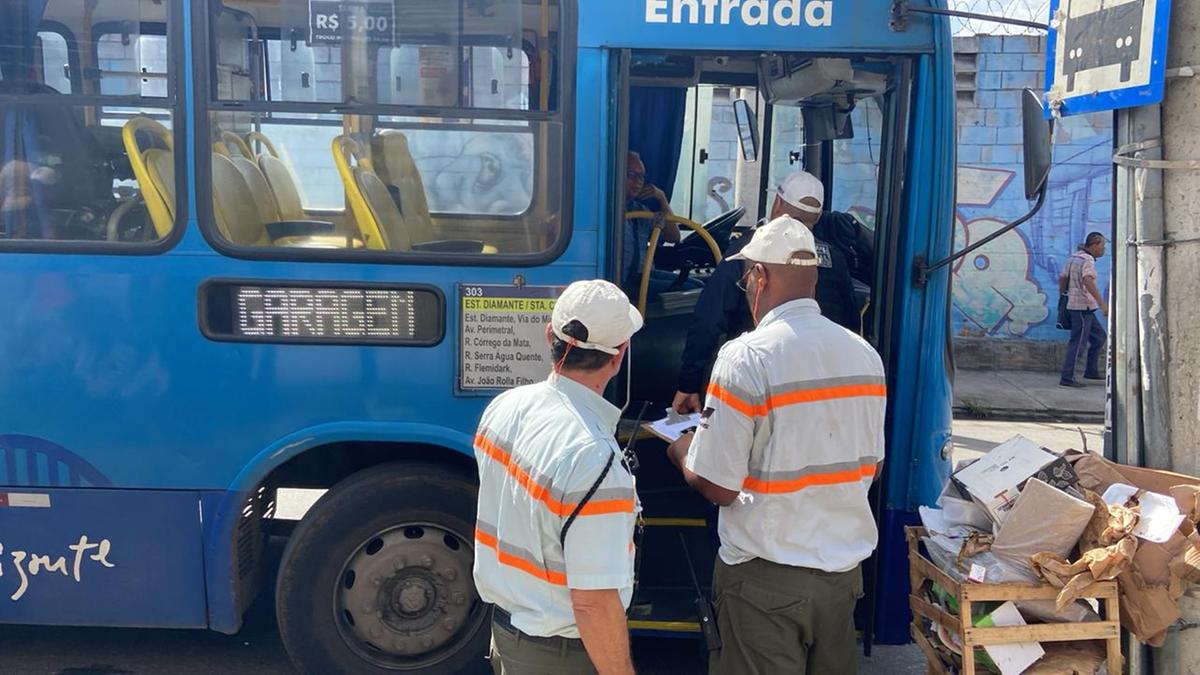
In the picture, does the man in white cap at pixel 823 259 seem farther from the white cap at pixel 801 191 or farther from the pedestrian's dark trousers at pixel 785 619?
the pedestrian's dark trousers at pixel 785 619

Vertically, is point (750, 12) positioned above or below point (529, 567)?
above

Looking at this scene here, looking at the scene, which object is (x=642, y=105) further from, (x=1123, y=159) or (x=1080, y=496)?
(x=1080, y=496)

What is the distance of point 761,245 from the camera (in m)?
2.77

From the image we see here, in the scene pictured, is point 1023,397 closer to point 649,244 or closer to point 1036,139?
point 649,244

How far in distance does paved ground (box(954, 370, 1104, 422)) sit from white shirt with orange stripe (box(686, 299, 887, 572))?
27.0 ft

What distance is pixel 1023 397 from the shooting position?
36.5 feet

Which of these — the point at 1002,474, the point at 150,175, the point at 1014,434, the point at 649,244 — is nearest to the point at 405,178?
the point at 150,175

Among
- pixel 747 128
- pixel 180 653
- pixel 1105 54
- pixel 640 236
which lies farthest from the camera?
pixel 747 128

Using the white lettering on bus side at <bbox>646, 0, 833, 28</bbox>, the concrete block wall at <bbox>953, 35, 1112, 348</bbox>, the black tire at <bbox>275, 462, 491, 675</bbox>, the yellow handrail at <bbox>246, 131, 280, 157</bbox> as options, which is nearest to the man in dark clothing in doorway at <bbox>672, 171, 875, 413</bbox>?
the white lettering on bus side at <bbox>646, 0, 833, 28</bbox>

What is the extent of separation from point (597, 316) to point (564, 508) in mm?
444

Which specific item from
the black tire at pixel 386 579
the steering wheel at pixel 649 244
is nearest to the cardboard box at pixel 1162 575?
the steering wheel at pixel 649 244

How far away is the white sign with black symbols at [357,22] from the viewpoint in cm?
346

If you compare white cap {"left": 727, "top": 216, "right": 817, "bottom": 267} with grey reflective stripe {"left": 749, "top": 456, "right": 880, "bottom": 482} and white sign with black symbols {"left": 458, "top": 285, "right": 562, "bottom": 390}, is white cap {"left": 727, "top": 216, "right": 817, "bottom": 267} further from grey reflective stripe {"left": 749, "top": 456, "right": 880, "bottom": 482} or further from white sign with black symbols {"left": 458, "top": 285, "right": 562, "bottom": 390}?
white sign with black symbols {"left": 458, "top": 285, "right": 562, "bottom": 390}

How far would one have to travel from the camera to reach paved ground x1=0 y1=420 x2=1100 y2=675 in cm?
404
